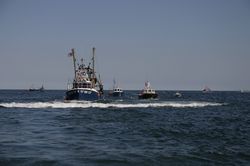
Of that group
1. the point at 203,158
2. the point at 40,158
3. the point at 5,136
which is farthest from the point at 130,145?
the point at 5,136

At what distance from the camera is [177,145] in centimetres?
2341

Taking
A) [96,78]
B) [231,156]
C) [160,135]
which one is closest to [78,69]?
[96,78]

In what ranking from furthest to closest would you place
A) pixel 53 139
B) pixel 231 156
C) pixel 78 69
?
pixel 78 69 < pixel 53 139 < pixel 231 156

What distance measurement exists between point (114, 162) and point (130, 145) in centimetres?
502

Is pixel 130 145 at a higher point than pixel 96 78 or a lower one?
lower

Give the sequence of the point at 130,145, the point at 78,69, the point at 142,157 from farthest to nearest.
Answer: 1. the point at 78,69
2. the point at 130,145
3. the point at 142,157

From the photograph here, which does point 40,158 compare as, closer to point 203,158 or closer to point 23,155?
point 23,155

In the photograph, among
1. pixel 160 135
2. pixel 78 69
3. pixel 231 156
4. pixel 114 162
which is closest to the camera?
pixel 114 162

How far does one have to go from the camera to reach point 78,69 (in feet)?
277

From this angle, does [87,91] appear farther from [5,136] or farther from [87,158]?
[87,158]

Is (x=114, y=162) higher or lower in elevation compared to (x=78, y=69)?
lower

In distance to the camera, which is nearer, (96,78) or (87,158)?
(87,158)

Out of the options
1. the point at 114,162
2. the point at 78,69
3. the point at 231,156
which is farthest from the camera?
the point at 78,69

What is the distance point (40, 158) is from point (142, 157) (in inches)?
193
